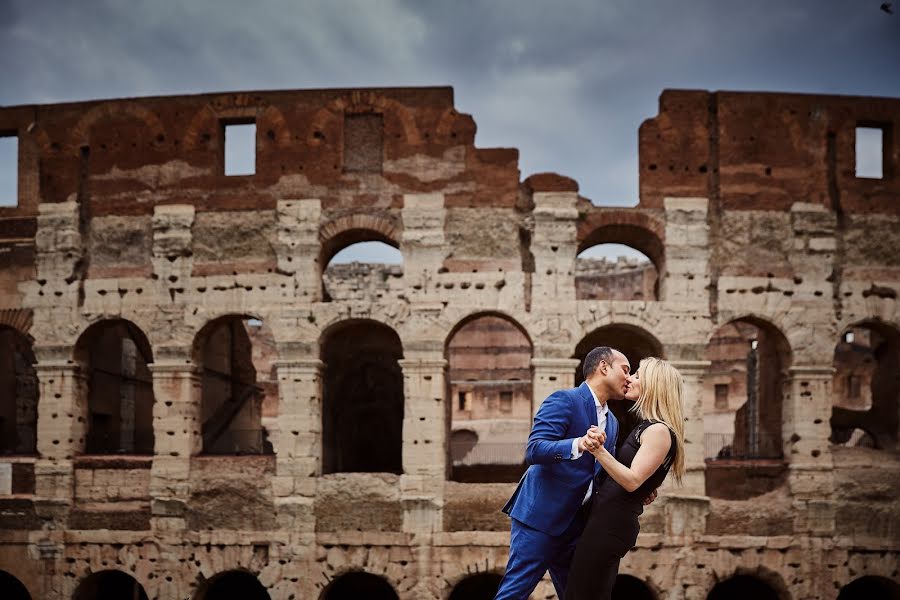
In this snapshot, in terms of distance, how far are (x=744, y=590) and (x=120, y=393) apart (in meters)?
13.8

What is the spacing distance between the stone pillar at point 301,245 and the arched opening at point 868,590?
1122 centimetres

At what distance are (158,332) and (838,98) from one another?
1315 cm

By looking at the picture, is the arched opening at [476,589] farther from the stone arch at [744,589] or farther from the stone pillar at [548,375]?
the stone pillar at [548,375]

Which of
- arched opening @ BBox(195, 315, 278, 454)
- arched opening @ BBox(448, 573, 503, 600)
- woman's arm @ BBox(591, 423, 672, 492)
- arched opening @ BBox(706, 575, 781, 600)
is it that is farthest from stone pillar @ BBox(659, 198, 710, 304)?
woman's arm @ BBox(591, 423, 672, 492)

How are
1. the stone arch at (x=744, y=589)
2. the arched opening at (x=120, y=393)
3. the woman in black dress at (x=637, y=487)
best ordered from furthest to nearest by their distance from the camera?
1. the arched opening at (x=120, y=393)
2. the stone arch at (x=744, y=589)
3. the woman in black dress at (x=637, y=487)

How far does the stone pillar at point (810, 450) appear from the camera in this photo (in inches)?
611

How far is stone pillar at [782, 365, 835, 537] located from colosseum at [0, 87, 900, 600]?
0.04 meters

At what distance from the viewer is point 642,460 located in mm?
5199

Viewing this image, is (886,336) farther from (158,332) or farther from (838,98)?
(158,332)

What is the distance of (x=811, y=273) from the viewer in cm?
1609

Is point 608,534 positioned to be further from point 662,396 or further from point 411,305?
point 411,305

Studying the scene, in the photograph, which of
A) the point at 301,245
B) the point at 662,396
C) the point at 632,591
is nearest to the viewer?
the point at 662,396

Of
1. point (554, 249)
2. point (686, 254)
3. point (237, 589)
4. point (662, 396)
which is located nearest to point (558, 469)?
point (662, 396)

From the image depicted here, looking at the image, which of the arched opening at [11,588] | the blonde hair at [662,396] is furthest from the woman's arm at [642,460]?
the arched opening at [11,588]
